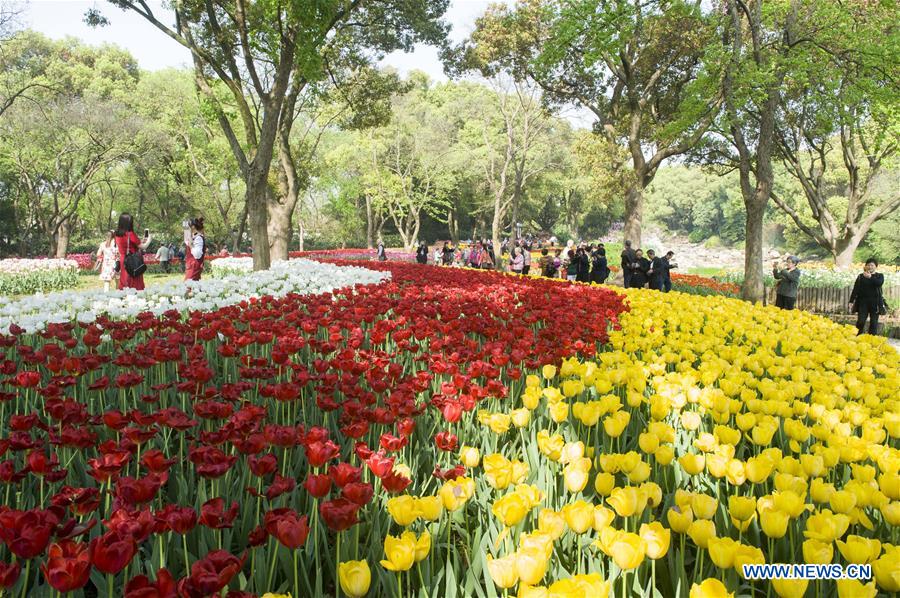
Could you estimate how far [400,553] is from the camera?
150 centimetres

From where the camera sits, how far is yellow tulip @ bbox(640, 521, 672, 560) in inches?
60.7

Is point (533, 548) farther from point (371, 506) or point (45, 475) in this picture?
point (45, 475)

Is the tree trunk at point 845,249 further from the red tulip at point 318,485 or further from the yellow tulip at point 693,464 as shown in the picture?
the red tulip at point 318,485

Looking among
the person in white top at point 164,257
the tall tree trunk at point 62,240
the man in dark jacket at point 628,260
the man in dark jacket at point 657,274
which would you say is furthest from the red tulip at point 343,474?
the tall tree trunk at point 62,240

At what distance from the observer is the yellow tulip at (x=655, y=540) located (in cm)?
154

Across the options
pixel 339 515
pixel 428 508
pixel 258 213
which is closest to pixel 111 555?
pixel 339 515

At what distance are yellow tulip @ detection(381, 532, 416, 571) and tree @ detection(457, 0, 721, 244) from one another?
1474 cm

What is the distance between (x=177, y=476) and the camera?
2.49m

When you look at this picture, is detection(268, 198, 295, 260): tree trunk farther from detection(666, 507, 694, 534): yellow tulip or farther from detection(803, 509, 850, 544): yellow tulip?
detection(803, 509, 850, 544): yellow tulip

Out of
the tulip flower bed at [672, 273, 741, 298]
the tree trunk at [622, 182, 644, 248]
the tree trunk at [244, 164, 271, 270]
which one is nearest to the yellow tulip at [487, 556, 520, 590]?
the tree trunk at [244, 164, 271, 270]

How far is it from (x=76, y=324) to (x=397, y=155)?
36.6 metres

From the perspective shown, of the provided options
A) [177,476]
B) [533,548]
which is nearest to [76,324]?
[177,476]

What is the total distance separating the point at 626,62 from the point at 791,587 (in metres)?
18.9

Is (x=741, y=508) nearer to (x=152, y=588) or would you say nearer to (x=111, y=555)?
(x=152, y=588)
